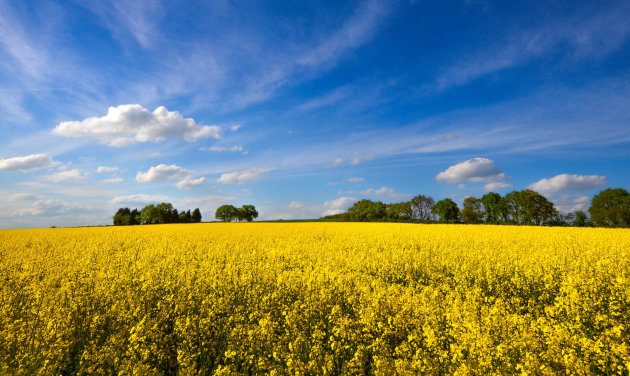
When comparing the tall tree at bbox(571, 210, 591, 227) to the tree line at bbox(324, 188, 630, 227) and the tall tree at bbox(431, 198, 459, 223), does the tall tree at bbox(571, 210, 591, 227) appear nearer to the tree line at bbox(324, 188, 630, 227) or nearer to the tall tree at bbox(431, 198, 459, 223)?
the tree line at bbox(324, 188, 630, 227)

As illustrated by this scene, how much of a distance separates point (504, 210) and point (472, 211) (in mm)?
7928

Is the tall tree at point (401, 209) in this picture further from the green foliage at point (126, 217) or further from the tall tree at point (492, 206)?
the green foliage at point (126, 217)

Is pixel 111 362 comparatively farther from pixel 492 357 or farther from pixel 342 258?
pixel 342 258

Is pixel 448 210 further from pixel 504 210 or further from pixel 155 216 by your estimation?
pixel 155 216

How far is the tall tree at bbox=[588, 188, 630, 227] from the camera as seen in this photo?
170 feet

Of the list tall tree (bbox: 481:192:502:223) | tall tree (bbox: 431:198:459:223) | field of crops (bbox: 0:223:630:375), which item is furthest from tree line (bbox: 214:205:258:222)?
field of crops (bbox: 0:223:630:375)

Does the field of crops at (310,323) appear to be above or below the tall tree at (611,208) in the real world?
below

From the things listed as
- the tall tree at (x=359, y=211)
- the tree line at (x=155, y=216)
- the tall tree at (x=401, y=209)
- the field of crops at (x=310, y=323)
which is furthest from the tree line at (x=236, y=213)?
the field of crops at (x=310, y=323)

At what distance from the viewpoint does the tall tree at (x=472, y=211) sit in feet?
232

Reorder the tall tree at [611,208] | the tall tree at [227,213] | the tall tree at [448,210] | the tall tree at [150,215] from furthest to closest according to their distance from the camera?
1. the tall tree at [227,213]
2. the tall tree at [150,215]
3. the tall tree at [448,210]
4. the tall tree at [611,208]

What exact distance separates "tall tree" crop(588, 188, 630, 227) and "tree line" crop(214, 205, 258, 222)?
78386 mm

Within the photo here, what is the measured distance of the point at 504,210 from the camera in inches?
2808

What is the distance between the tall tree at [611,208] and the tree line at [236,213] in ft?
257

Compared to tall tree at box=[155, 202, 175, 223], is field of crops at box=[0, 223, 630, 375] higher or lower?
lower
